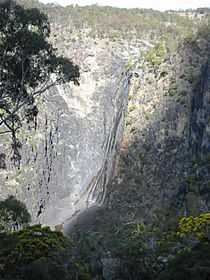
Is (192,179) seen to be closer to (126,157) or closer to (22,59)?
(126,157)

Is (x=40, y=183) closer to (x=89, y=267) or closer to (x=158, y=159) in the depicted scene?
(x=158, y=159)

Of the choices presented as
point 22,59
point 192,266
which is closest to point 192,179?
point 22,59

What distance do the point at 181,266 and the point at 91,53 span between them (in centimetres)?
8254

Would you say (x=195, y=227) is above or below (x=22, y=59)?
below

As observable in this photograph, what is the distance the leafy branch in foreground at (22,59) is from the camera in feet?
51.6

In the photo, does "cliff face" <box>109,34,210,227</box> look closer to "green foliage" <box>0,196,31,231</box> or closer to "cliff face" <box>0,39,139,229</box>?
"cliff face" <box>0,39,139,229</box>

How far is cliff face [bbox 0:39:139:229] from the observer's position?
5919 cm

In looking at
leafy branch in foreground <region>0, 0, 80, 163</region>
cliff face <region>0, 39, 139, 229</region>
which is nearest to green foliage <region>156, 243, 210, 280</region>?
leafy branch in foreground <region>0, 0, 80, 163</region>

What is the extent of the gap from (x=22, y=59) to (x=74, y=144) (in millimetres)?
59981

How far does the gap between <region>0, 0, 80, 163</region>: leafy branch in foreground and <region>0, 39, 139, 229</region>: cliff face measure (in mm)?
32696

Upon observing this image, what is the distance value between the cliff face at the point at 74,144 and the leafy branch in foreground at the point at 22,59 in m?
32.7

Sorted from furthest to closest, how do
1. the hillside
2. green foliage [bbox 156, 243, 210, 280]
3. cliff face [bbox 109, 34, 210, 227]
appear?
cliff face [bbox 109, 34, 210, 227], the hillside, green foliage [bbox 156, 243, 210, 280]

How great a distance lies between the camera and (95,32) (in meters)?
96.7

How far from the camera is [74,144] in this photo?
76.2 m
